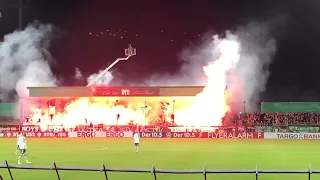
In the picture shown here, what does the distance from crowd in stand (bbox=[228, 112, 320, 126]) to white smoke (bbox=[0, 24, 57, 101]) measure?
3118cm

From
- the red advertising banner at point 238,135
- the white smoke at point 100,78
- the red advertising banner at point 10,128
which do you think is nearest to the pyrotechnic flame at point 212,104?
the red advertising banner at point 238,135

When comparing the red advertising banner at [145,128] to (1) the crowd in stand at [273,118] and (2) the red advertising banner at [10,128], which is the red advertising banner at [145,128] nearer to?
(1) the crowd in stand at [273,118]

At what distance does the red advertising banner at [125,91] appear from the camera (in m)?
62.9

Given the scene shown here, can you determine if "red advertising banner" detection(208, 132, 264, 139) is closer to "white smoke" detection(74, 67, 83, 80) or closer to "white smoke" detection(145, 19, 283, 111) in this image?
"white smoke" detection(145, 19, 283, 111)

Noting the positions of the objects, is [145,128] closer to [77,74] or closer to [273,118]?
[273,118]

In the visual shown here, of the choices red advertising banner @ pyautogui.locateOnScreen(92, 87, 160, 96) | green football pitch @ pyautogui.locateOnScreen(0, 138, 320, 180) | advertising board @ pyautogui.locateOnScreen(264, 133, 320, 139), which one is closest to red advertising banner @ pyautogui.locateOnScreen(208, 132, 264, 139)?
advertising board @ pyautogui.locateOnScreen(264, 133, 320, 139)

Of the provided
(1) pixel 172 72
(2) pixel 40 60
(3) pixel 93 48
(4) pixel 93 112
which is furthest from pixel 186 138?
(2) pixel 40 60

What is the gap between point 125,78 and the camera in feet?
251

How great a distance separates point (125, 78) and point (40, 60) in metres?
13.7

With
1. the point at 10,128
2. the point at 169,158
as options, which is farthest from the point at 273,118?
the point at 10,128

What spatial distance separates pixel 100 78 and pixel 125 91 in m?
11.9

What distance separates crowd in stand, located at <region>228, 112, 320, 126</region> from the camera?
6019 centimetres

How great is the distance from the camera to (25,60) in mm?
76938

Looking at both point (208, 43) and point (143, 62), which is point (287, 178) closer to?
point (208, 43)
